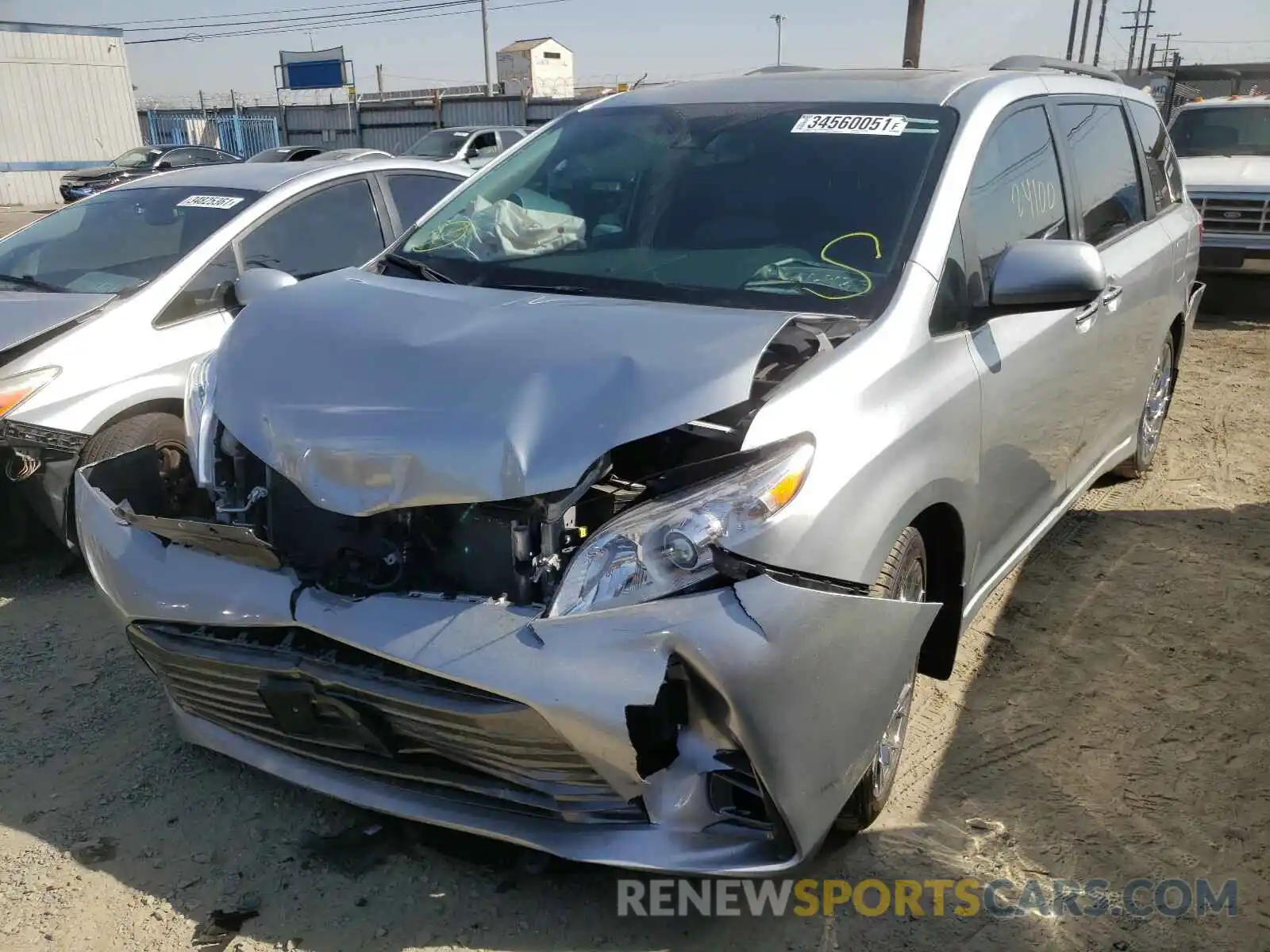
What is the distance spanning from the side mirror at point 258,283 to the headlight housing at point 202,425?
0.82 m

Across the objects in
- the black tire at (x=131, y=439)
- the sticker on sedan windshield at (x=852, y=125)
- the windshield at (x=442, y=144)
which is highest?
the sticker on sedan windshield at (x=852, y=125)

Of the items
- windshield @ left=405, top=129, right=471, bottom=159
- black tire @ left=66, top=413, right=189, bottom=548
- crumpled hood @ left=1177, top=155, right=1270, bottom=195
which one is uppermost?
crumpled hood @ left=1177, top=155, right=1270, bottom=195

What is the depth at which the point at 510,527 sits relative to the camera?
2266mm

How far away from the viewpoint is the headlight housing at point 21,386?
386 centimetres

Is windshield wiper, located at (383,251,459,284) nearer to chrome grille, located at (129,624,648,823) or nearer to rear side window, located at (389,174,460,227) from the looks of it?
chrome grille, located at (129,624,648,823)

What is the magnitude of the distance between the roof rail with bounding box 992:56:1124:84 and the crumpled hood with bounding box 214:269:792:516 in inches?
81.7

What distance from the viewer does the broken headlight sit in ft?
6.88

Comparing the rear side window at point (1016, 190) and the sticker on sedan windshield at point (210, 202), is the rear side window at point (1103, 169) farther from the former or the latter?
the sticker on sedan windshield at point (210, 202)

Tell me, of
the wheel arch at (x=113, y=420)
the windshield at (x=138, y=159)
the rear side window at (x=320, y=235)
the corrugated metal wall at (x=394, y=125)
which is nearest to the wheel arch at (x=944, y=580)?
the wheel arch at (x=113, y=420)

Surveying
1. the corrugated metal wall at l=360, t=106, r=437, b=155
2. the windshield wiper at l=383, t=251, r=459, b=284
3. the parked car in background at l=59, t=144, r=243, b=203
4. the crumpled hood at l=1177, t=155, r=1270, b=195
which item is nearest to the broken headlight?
the windshield wiper at l=383, t=251, r=459, b=284

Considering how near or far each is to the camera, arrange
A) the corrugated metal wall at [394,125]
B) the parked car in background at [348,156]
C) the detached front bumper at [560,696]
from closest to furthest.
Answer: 1. the detached front bumper at [560,696]
2. the parked car in background at [348,156]
3. the corrugated metal wall at [394,125]

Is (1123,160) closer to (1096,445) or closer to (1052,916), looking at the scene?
(1096,445)

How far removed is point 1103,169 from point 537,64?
75.3m

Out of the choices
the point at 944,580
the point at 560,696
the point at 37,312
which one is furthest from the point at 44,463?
the point at 944,580
